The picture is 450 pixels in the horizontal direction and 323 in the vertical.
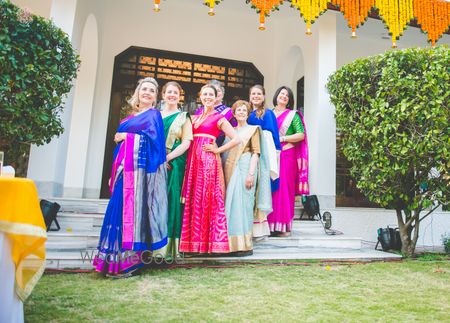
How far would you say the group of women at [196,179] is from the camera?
2.70m

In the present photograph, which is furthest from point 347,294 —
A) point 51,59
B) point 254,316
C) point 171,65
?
point 171,65

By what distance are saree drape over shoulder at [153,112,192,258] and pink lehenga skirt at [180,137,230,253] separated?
6cm

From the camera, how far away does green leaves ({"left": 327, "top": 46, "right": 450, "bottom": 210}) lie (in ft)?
12.1

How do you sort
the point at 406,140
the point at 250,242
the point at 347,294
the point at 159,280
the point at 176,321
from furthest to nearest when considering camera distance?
the point at 406,140
the point at 250,242
the point at 159,280
the point at 347,294
the point at 176,321

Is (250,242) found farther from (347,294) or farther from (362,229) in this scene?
(362,229)

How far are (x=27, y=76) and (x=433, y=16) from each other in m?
6.23

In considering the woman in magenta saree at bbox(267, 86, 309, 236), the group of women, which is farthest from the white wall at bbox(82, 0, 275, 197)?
the group of women

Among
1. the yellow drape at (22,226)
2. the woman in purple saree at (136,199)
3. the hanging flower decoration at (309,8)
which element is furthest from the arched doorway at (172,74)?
the yellow drape at (22,226)

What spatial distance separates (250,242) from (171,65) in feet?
14.8

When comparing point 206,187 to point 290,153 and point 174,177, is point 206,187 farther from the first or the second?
point 290,153

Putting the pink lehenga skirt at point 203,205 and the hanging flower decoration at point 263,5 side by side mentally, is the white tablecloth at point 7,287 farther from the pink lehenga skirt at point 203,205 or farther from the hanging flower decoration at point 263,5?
the hanging flower decoration at point 263,5

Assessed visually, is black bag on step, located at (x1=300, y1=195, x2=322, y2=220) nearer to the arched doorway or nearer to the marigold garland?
the marigold garland

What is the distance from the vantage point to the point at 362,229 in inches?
213

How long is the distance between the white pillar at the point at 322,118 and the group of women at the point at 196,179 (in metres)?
1.16
